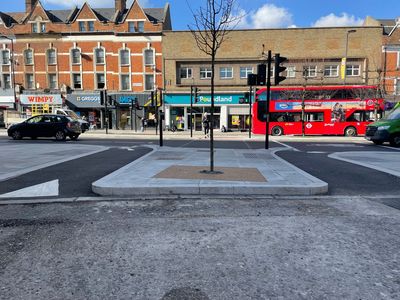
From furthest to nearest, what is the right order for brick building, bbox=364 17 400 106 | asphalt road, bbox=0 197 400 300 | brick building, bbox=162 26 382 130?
brick building, bbox=364 17 400 106 < brick building, bbox=162 26 382 130 < asphalt road, bbox=0 197 400 300

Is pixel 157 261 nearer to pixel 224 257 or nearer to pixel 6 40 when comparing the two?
pixel 224 257

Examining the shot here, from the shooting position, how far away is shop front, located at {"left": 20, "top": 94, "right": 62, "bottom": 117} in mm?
39156

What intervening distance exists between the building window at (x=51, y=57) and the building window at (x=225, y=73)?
20.1 metres

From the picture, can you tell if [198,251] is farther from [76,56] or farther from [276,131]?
[76,56]

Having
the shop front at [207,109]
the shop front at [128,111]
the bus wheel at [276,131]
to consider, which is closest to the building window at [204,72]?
the shop front at [207,109]

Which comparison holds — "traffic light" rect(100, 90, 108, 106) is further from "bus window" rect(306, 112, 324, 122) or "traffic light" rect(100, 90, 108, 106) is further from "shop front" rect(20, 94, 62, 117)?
"bus window" rect(306, 112, 324, 122)

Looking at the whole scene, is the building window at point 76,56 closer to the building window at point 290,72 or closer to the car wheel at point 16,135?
the car wheel at point 16,135

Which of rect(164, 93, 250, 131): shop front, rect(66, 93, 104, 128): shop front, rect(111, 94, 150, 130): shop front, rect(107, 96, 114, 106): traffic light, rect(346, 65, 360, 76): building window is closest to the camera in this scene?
rect(107, 96, 114, 106): traffic light

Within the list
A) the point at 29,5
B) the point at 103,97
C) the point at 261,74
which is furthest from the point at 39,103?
the point at 261,74

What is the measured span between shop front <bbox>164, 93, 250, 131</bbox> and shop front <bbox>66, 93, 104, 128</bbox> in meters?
8.18

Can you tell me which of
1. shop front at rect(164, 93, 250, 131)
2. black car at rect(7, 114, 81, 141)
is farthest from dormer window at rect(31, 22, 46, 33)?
black car at rect(7, 114, 81, 141)

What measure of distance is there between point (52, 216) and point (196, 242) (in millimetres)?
2460

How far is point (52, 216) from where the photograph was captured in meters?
4.95

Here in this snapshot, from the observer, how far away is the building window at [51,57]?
129 feet
